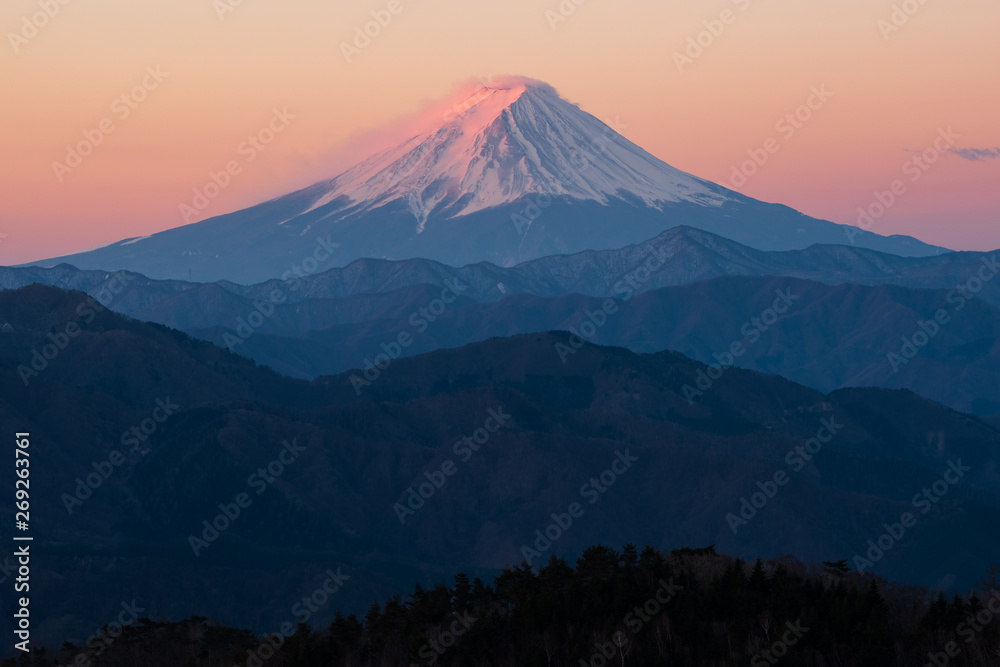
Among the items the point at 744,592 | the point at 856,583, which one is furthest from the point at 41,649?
the point at 856,583

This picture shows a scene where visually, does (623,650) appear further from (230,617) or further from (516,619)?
(230,617)

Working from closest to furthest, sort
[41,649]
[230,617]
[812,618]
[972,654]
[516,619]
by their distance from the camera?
[972,654]
[812,618]
[516,619]
[41,649]
[230,617]

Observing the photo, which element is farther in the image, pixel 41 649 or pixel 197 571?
pixel 197 571

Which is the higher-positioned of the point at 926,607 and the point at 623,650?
the point at 926,607

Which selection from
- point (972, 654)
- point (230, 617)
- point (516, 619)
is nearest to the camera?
point (972, 654)

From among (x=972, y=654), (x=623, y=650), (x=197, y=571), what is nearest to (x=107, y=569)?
(x=197, y=571)

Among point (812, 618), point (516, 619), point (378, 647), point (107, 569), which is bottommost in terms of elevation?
point (107, 569)
